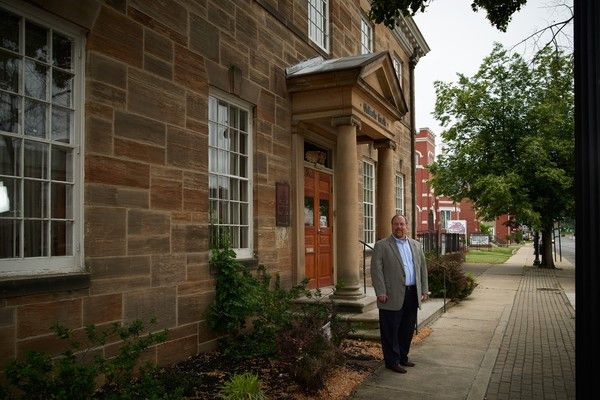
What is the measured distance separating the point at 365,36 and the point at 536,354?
9.24 meters

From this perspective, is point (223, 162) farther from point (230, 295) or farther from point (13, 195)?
point (13, 195)

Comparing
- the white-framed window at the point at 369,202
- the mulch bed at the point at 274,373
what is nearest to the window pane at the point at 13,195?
the mulch bed at the point at 274,373

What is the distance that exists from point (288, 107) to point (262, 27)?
140cm

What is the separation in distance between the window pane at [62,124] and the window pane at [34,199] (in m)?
0.48

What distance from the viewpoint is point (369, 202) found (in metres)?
13.1

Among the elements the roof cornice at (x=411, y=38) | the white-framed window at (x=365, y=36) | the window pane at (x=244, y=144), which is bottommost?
the window pane at (x=244, y=144)

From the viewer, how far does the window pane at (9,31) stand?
13.7ft

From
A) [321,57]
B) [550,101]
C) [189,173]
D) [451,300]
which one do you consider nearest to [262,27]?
[321,57]

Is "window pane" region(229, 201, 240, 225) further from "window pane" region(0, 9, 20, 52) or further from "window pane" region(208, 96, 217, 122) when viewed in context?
"window pane" region(0, 9, 20, 52)

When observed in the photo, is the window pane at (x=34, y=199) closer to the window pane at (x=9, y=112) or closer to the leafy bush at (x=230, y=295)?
the window pane at (x=9, y=112)

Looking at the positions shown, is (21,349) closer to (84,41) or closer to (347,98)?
Result: (84,41)

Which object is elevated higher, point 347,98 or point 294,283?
point 347,98

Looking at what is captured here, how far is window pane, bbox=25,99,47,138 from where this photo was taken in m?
4.35

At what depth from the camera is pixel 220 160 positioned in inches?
278
